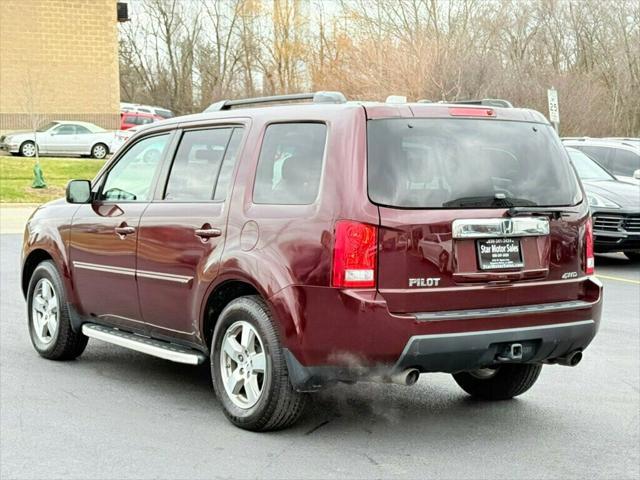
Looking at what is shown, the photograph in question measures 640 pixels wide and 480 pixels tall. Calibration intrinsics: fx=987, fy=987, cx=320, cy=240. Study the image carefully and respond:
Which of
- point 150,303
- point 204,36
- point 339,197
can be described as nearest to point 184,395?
point 150,303

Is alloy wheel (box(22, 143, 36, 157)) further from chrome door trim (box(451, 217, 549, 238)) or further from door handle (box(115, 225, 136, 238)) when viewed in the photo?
chrome door trim (box(451, 217, 549, 238))

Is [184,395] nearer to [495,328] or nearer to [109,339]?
[109,339]

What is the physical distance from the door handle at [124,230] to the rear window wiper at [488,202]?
7.53 ft

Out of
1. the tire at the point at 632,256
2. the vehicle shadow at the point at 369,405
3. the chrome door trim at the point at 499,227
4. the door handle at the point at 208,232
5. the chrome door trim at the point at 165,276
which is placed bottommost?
the tire at the point at 632,256

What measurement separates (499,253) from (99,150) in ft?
110

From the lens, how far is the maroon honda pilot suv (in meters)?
5.01

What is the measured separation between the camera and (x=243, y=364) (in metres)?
5.55

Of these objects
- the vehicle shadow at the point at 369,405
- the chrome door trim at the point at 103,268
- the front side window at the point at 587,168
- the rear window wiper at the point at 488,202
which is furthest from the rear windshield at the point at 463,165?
the front side window at the point at 587,168

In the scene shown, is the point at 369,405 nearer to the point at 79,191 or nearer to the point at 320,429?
the point at 320,429

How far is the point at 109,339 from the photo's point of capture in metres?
6.69

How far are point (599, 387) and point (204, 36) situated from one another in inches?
2390

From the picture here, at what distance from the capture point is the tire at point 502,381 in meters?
6.20

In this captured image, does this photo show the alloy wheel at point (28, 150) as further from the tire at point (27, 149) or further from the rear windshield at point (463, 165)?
the rear windshield at point (463, 165)

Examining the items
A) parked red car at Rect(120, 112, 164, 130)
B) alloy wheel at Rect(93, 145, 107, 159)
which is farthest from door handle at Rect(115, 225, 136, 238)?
parked red car at Rect(120, 112, 164, 130)
